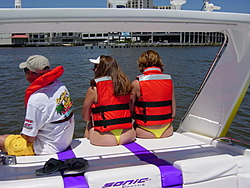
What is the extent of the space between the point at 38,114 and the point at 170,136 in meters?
1.55

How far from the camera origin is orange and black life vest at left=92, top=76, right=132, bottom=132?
109 inches

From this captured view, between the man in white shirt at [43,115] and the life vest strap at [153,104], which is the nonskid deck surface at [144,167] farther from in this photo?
the life vest strap at [153,104]

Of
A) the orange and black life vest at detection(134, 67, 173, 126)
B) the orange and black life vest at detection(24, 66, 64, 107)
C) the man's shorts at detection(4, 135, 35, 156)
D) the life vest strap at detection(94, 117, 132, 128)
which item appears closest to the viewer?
the orange and black life vest at detection(24, 66, 64, 107)

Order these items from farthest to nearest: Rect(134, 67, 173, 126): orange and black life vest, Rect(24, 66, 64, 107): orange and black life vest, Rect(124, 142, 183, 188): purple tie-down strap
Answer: Rect(134, 67, 173, 126): orange and black life vest
Rect(24, 66, 64, 107): orange and black life vest
Rect(124, 142, 183, 188): purple tie-down strap

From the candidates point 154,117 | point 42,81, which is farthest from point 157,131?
point 42,81

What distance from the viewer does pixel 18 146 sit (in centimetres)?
271

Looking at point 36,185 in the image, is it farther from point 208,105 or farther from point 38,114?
point 208,105

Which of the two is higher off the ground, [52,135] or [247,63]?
[247,63]

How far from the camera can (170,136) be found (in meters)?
3.34

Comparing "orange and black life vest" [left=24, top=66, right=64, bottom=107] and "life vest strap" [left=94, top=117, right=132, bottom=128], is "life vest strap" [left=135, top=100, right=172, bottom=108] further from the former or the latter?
"orange and black life vest" [left=24, top=66, right=64, bottom=107]

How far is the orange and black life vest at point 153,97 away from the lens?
3.14m

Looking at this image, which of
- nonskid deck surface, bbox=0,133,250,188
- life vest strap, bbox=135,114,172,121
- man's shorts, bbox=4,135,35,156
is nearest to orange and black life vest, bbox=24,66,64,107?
man's shorts, bbox=4,135,35,156

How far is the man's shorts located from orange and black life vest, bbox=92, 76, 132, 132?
656 mm

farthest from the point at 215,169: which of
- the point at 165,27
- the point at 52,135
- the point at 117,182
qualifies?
the point at 52,135
